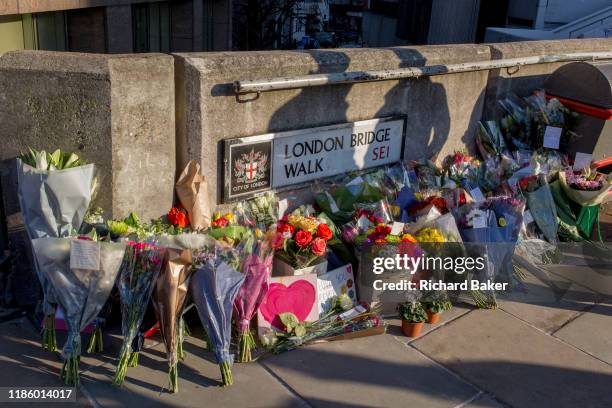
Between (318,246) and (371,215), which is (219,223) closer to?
(318,246)

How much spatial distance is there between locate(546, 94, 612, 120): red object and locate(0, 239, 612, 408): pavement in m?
2.58

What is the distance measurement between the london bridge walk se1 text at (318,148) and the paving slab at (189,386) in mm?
1818

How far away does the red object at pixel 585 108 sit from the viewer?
22.0 ft

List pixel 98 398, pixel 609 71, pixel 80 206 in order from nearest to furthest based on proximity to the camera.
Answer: pixel 98 398 → pixel 80 206 → pixel 609 71

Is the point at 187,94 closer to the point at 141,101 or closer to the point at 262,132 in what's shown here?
the point at 141,101

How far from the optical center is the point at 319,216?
17.6ft

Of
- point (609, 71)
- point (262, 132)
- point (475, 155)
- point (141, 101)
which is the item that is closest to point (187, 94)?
point (141, 101)

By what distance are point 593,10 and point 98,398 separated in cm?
1767

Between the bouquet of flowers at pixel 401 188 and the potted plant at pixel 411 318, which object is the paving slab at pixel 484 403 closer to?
the potted plant at pixel 411 318

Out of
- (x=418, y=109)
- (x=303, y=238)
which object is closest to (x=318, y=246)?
(x=303, y=238)

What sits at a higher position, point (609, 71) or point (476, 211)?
point (609, 71)

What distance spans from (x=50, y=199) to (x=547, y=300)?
13.1 feet

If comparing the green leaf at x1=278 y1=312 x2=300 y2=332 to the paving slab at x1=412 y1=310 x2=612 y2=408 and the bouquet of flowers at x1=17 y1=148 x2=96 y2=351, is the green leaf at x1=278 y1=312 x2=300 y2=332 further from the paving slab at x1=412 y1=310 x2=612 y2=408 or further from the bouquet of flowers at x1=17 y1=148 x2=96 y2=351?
the bouquet of flowers at x1=17 y1=148 x2=96 y2=351

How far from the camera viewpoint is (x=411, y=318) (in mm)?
4676
